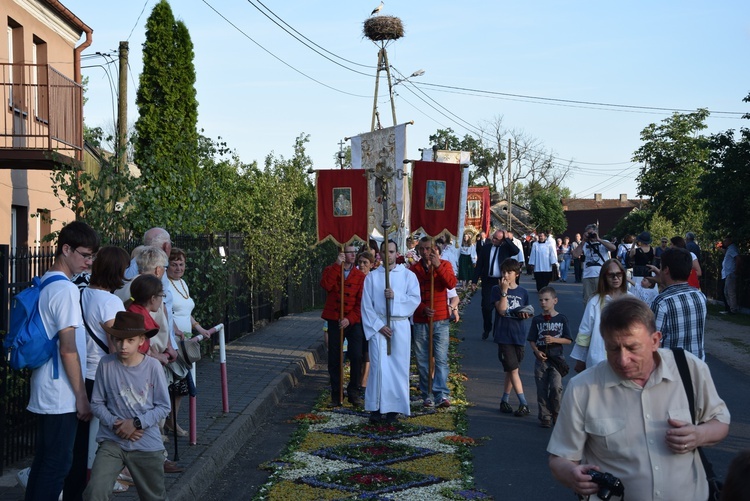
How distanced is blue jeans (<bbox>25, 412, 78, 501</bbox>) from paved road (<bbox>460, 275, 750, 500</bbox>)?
3.17 m

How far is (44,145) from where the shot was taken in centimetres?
1692

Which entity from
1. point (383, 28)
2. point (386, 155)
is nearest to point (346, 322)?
point (386, 155)

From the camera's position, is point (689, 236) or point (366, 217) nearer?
point (366, 217)

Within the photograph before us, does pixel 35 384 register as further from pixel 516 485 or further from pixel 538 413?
pixel 538 413

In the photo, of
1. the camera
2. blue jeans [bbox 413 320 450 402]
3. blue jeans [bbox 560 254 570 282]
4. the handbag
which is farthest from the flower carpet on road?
blue jeans [bbox 560 254 570 282]

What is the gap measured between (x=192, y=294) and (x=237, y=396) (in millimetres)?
2402

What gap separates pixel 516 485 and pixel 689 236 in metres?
15.1

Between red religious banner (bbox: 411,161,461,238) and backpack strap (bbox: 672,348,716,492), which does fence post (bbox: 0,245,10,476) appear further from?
red religious banner (bbox: 411,161,461,238)

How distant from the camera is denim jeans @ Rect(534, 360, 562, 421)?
934 cm

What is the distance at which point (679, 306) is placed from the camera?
635 cm

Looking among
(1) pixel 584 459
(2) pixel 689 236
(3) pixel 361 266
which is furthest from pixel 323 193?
(2) pixel 689 236

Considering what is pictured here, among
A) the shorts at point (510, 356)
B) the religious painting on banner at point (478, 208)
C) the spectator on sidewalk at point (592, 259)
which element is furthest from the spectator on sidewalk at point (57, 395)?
the religious painting on banner at point (478, 208)

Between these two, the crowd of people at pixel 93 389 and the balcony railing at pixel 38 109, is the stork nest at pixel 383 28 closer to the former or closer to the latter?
the balcony railing at pixel 38 109

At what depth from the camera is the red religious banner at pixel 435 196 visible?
1246cm
